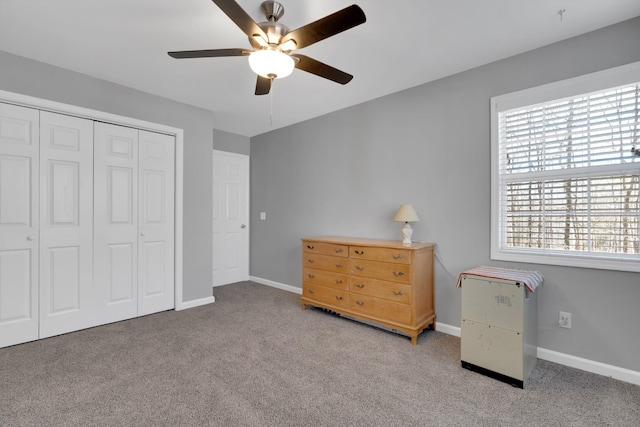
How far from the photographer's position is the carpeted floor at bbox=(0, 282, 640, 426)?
1.69 metres

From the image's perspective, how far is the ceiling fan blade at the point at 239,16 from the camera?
4.65 ft

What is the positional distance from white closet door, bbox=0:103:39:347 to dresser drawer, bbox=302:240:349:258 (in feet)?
8.36

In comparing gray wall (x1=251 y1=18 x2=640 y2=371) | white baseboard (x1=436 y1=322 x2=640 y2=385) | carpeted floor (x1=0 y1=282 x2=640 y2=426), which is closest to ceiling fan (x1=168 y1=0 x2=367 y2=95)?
gray wall (x1=251 y1=18 x2=640 y2=371)

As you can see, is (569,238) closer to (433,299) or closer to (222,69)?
(433,299)

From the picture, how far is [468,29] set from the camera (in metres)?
2.17

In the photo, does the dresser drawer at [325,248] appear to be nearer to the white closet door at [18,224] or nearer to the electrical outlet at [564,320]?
the electrical outlet at [564,320]

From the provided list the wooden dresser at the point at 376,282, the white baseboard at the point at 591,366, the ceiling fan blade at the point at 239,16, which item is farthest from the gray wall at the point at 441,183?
the ceiling fan blade at the point at 239,16

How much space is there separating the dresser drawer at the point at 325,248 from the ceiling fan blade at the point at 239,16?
206 cm

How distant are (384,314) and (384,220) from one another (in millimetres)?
1058

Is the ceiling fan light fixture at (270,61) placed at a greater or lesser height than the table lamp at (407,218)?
greater

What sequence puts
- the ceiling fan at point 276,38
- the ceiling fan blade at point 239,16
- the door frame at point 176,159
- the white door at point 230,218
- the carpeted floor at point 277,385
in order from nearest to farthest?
the ceiling fan blade at point 239,16, the ceiling fan at point 276,38, the carpeted floor at point 277,385, the door frame at point 176,159, the white door at point 230,218

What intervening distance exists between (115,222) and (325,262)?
2.26m

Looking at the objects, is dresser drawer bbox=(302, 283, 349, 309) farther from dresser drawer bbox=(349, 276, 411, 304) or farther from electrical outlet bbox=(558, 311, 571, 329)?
electrical outlet bbox=(558, 311, 571, 329)

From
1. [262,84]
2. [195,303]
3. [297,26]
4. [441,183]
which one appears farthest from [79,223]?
[441,183]
